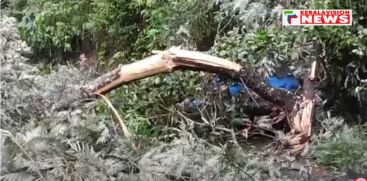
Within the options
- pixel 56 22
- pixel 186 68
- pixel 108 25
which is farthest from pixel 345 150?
pixel 56 22

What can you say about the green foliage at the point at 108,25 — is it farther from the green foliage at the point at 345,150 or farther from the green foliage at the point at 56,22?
the green foliage at the point at 345,150

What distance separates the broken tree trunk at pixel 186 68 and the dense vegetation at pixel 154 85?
0.03 meters

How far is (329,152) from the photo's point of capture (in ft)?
4.19

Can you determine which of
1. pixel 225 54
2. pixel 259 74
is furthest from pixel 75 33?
pixel 259 74

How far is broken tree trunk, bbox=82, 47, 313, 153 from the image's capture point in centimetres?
138

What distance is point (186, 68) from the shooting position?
140 centimetres

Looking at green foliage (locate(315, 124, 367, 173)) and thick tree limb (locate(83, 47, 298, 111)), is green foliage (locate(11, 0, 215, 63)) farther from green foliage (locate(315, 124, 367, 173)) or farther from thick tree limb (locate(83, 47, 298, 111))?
green foliage (locate(315, 124, 367, 173))

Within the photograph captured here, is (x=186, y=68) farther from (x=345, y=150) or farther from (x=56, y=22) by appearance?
(x=345, y=150)

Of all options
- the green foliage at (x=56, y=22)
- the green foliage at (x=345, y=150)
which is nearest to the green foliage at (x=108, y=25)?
the green foliage at (x=56, y=22)

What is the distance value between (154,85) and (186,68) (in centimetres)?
12

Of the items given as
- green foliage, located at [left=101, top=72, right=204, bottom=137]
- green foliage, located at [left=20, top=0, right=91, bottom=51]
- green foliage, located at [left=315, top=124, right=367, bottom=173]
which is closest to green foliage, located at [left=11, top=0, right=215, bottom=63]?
green foliage, located at [left=20, top=0, right=91, bottom=51]

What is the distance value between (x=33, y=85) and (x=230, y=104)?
1.85 ft

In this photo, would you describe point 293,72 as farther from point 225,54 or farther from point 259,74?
point 225,54

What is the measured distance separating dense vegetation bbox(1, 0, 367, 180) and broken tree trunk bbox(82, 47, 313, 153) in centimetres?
3
